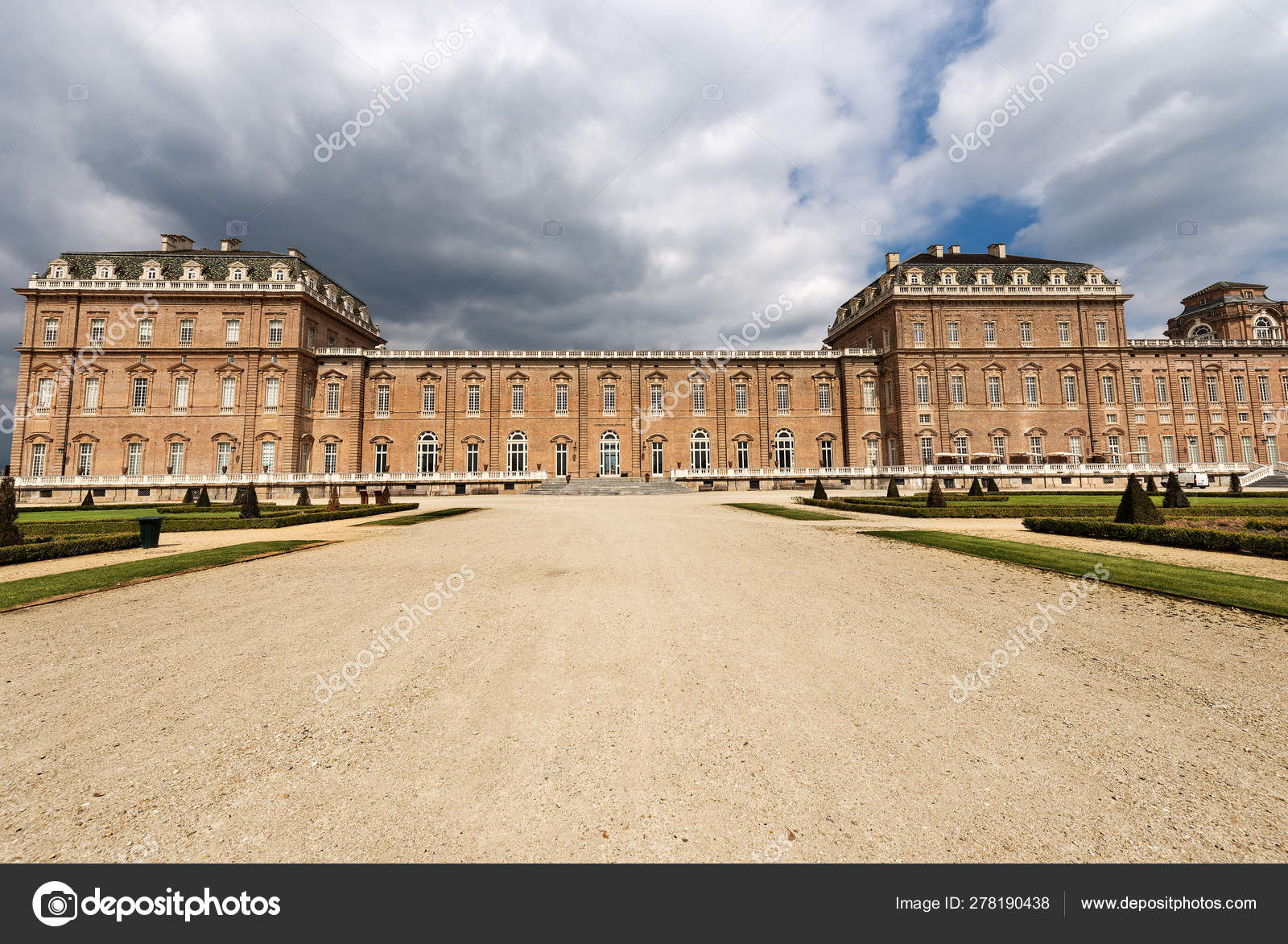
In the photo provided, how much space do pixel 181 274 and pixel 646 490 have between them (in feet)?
135

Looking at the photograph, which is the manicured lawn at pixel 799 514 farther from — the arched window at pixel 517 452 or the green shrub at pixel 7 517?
the arched window at pixel 517 452

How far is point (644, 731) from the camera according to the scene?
11.3 ft

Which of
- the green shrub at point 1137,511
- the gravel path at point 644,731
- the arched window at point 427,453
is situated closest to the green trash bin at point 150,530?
the gravel path at point 644,731

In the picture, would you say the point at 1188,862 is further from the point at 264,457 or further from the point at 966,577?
the point at 264,457

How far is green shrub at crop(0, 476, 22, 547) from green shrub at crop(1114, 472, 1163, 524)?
2556 cm

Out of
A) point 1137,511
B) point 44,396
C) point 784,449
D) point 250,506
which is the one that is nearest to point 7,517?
point 250,506

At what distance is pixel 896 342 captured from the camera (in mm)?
45250

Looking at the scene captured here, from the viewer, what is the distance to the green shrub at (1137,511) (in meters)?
13.5

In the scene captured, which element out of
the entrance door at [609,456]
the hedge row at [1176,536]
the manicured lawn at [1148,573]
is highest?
the entrance door at [609,456]

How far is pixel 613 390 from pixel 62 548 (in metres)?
37.8

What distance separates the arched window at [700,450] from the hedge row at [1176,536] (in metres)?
32.6

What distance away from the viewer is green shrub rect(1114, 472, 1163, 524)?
13500mm

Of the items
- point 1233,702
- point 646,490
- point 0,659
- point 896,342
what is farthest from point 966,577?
point 896,342
